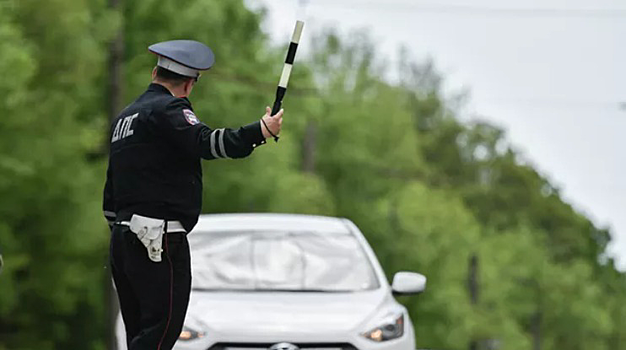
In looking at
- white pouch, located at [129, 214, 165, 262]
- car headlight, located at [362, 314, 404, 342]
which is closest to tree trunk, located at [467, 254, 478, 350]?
car headlight, located at [362, 314, 404, 342]

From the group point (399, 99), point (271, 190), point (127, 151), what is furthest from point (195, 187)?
point (399, 99)

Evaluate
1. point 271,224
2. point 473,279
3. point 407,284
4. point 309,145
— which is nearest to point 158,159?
point 407,284

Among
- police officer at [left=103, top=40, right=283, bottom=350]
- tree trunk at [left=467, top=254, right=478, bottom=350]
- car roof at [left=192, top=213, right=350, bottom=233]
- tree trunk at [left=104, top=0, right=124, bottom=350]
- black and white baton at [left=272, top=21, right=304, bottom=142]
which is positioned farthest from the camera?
tree trunk at [left=467, top=254, right=478, bottom=350]

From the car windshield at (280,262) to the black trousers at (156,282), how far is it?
11.0 ft

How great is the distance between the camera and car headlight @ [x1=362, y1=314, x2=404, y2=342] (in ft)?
29.0

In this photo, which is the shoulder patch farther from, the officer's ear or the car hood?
the car hood

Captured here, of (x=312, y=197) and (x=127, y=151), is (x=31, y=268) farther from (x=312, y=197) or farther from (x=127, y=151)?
(x=127, y=151)

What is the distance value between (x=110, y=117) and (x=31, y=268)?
5491 millimetres

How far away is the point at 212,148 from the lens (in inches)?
234

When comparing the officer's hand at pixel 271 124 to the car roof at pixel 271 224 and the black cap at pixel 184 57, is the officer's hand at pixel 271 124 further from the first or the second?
the car roof at pixel 271 224

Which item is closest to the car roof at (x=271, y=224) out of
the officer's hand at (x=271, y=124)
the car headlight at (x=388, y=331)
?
the car headlight at (x=388, y=331)

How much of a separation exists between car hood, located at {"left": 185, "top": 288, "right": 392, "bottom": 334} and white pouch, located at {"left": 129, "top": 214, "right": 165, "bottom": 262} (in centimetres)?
263

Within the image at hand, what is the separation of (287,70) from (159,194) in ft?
2.42

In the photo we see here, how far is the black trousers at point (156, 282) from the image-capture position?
243 inches
